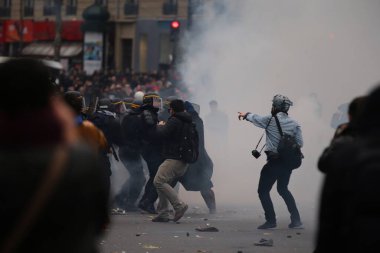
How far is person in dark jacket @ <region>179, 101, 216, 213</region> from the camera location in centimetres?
1339

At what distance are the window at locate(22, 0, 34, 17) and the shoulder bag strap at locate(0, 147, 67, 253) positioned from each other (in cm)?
5020

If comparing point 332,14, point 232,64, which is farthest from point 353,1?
point 232,64

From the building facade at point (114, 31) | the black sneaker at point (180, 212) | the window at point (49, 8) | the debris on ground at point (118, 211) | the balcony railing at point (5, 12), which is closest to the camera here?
the black sneaker at point (180, 212)

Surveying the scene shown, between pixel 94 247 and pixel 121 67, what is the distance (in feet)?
143

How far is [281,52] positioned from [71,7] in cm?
2901

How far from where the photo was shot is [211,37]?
22.7 meters

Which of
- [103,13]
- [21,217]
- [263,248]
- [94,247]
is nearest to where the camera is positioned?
[21,217]

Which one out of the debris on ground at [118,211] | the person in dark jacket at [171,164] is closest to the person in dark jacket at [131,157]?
the debris on ground at [118,211]

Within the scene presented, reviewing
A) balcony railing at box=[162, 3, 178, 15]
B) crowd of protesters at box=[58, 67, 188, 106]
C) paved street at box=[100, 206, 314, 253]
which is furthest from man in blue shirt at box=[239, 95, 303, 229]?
balcony railing at box=[162, 3, 178, 15]

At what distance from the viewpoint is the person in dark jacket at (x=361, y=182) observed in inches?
142

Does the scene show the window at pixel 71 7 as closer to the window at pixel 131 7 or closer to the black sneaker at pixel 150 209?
the window at pixel 131 7

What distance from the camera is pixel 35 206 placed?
3203mm

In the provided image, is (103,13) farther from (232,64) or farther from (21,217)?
(21,217)

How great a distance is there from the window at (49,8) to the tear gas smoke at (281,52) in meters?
28.6
